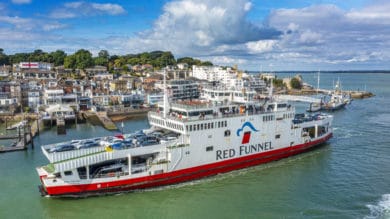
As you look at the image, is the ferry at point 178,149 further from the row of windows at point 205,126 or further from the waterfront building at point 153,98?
the waterfront building at point 153,98

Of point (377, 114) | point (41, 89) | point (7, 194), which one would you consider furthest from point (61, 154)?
point (377, 114)

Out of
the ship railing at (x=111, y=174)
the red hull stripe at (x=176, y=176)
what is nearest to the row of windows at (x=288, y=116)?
the red hull stripe at (x=176, y=176)

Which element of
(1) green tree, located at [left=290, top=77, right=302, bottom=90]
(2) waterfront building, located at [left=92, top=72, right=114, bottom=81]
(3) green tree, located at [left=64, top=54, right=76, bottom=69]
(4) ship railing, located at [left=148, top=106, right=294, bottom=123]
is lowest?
(4) ship railing, located at [left=148, top=106, right=294, bottom=123]

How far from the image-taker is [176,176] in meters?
22.2

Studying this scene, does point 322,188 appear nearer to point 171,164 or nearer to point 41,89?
point 171,164

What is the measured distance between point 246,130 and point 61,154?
13.8 meters

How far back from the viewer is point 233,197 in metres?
20.3

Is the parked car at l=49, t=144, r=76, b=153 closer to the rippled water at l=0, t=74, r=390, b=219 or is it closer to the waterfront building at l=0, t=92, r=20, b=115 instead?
the rippled water at l=0, t=74, r=390, b=219

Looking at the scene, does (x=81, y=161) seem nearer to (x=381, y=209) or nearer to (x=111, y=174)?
(x=111, y=174)

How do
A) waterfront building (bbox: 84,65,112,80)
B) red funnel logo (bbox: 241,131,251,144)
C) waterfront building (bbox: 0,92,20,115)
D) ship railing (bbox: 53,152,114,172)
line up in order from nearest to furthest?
ship railing (bbox: 53,152,114,172) < red funnel logo (bbox: 241,131,251,144) < waterfront building (bbox: 0,92,20,115) < waterfront building (bbox: 84,65,112,80)

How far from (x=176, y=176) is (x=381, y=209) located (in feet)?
42.0

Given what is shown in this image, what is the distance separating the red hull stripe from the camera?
1956 centimetres

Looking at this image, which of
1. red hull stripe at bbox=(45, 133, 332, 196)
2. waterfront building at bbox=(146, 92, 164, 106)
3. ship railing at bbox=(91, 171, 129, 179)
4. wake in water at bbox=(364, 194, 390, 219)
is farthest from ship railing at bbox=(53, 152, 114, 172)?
waterfront building at bbox=(146, 92, 164, 106)

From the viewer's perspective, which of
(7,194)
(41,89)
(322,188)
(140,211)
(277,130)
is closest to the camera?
(140,211)
